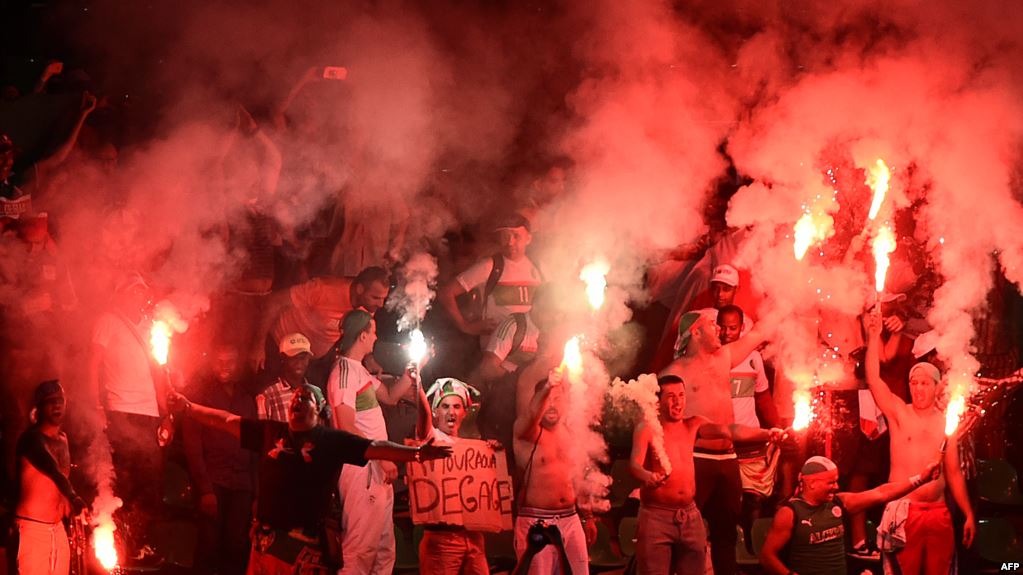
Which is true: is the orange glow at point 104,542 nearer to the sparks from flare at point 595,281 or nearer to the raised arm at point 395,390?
the raised arm at point 395,390

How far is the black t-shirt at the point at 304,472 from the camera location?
6836 mm

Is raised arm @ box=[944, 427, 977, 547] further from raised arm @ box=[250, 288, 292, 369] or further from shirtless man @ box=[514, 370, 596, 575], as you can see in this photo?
raised arm @ box=[250, 288, 292, 369]

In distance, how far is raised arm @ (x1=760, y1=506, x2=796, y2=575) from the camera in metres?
7.18

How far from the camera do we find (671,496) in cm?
721

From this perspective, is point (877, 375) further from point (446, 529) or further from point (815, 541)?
point (446, 529)

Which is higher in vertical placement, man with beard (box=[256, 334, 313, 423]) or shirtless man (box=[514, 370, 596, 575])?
man with beard (box=[256, 334, 313, 423])

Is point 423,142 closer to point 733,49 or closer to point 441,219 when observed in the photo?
point 441,219

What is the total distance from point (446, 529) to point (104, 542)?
7.05 ft

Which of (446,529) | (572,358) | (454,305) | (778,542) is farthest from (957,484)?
(454,305)

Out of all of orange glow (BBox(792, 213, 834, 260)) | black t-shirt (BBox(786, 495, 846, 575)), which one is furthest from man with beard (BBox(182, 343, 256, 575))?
orange glow (BBox(792, 213, 834, 260))

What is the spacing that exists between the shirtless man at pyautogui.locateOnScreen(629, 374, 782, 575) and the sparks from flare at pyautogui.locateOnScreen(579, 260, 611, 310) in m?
0.68

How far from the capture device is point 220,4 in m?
7.50

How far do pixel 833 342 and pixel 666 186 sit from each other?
1439 mm

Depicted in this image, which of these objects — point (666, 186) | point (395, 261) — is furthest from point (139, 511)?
point (666, 186)
